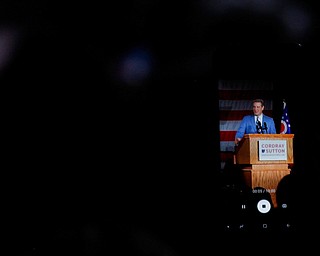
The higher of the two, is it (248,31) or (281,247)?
(248,31)

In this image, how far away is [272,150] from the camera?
2.52 metres

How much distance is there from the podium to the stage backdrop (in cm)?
12

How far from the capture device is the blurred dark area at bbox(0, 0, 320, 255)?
2.36 m

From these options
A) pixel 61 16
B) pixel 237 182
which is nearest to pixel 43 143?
pixel 61 16

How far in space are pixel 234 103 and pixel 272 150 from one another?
14.7 inches

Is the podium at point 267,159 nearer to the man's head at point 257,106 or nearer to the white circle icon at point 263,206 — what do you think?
the white circle icon at point 263,206

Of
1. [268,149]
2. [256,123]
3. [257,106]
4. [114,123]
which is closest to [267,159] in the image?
[268,149]

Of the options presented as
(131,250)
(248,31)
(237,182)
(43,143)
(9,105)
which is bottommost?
(131,250)

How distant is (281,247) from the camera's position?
95.2 inches

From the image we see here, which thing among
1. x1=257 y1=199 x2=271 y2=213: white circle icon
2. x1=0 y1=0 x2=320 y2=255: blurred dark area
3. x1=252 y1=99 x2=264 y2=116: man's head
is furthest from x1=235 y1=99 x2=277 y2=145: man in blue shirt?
x1=257 y1=199 x2=271 y2=213: white circle icon

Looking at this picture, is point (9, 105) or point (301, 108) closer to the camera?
point (9, 105)

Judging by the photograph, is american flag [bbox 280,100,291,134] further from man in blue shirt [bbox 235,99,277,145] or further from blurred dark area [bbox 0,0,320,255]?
blurred dark area [bbox 0,0,320,255]

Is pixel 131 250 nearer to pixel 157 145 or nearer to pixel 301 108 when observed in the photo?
pixel 157 145

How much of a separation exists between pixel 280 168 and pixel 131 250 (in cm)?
103
